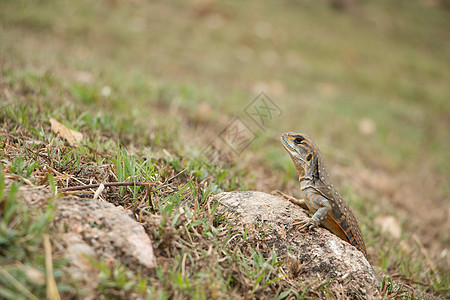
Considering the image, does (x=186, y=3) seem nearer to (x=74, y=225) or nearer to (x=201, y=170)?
(x=201, y=170)

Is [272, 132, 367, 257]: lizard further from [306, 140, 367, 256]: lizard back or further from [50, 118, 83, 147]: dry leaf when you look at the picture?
[50, 118, 83, 147]: dry leaf

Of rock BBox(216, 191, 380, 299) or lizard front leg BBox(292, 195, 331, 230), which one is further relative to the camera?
lizard front leg BBox(292, 195, 331, 230)

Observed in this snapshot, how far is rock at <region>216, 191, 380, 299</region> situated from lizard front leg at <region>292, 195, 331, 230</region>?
0.22 feet

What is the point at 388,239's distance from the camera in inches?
141

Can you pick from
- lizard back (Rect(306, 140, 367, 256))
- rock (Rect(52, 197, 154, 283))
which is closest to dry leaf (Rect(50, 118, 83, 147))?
rock (Rect(52, 197, 154, 283))

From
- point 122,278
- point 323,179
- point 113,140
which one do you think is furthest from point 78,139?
point 323,179

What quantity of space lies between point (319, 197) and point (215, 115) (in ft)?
10.5

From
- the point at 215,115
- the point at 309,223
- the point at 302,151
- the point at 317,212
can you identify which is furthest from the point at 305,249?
the point at 215,115

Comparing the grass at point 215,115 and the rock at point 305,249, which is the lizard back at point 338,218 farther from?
the grass at point 215,115

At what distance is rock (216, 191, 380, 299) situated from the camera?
84.4 inches

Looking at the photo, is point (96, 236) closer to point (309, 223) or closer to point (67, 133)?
point (309, 223)

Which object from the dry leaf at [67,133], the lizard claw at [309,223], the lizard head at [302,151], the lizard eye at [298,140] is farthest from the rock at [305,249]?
the dry leaf at [67,133]

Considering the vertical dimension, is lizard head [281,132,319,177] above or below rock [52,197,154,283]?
above

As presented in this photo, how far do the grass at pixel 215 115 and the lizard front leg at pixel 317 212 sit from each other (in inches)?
15.1
